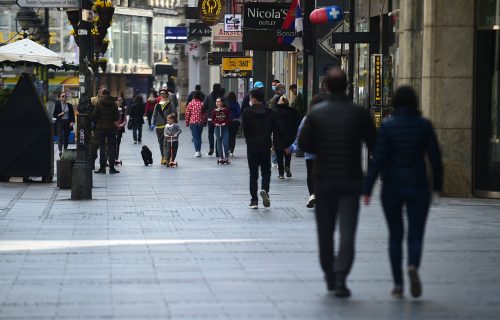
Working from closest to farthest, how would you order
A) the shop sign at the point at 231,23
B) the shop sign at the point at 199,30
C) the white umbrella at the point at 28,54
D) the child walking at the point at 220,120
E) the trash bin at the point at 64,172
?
1. the trash bin at the point at 64,172
2. the white umbrella at the point at 28,54
3. the child walking at the point at 220,120
4. the shop sign at the point at 231,23
5. the shop sign at the point at 199,30

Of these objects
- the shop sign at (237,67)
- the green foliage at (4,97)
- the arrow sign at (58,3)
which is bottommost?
the green foliage at (4,97)

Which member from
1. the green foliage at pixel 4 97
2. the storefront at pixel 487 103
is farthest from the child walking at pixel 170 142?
the storefront at pixel 487 103

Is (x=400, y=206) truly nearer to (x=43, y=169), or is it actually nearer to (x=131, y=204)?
(x=131, y=204)

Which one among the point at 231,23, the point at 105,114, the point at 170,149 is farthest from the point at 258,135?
the point at 231,23

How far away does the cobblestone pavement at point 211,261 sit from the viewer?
9773 mm

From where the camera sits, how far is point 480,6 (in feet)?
67.3

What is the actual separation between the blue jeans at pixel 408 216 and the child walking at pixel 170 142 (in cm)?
2023

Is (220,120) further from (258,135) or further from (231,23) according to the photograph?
(231,23)

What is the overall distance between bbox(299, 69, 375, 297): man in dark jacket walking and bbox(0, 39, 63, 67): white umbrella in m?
17.1

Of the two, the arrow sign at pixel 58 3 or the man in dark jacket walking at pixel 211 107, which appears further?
the man in dark jacket walking at pixel 211 107

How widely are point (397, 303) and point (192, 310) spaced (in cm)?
154

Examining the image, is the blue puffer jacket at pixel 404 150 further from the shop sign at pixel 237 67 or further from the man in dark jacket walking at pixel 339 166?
the shop sign at pixel 237 67

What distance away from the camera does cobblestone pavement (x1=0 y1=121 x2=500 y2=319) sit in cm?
977

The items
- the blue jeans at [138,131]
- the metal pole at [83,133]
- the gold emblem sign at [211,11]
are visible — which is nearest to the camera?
the metal pole at [83,133]
